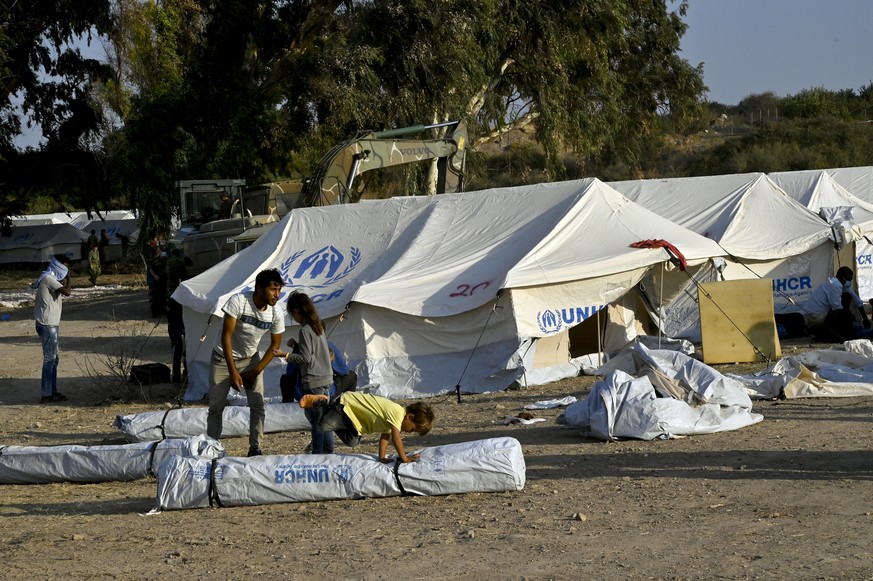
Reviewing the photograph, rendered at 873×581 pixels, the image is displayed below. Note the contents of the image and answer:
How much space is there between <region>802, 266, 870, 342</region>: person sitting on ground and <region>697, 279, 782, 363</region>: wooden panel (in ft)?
5.52

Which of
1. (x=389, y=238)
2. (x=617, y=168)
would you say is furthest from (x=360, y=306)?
(x=617, y=168)

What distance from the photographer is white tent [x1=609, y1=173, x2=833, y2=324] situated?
15.8m

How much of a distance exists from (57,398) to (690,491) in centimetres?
873

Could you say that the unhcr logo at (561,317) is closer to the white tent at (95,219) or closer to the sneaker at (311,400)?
the sneaker at (311,400)

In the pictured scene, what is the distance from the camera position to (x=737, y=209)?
1670cm

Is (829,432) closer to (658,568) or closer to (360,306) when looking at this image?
(658,568)

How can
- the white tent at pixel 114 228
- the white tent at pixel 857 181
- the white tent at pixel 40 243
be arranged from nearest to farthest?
the white tent at pixel 857 181
the white tent at pixel 40 243
the white tent at pixel 114 228

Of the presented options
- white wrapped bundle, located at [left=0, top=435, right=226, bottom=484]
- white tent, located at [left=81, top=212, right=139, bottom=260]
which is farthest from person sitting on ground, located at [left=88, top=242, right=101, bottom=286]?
white wrapped bundle, located at [left=0, top=435, right=226, bottom=484]

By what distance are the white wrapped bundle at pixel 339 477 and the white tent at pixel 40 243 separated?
36332mm

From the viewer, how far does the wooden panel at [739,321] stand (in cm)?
1288

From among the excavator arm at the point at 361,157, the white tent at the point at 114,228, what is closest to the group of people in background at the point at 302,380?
the excavator arm at the point at 361,157

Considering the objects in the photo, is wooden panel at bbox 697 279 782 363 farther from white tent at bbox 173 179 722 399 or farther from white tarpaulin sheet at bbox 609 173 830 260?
white tarpaulin sheet at bbox 609 173 830 260

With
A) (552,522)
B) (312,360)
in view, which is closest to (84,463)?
(312,360)

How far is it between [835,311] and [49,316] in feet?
32.8
